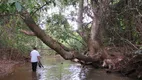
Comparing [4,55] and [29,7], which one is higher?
[29,7]

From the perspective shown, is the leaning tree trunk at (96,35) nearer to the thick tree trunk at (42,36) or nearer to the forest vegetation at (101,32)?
the forest vegetation at (101,32)

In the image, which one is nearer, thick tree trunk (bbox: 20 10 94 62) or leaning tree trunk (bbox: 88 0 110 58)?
thick tree trunk (bbox: 20 10 94 62)

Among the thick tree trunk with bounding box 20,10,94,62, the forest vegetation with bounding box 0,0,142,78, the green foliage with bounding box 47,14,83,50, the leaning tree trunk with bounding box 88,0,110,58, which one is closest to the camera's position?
the thick tree trunk with bounding box 20,10,94,62

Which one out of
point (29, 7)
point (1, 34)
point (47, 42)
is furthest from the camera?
point (1, 34)

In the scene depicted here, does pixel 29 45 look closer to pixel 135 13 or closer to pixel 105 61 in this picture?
pixel 105 61

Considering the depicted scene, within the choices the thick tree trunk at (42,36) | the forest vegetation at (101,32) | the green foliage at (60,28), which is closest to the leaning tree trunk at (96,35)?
the forest vegetation at (101,32)

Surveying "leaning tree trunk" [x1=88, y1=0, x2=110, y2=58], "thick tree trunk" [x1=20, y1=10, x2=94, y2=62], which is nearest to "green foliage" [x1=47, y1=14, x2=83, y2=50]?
"leaning tree trunk" [x1=88, y1=0, x2=110, y2=58]

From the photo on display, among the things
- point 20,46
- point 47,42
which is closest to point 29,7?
point 47,42

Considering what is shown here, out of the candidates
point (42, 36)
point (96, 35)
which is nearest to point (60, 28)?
point (96, 35)

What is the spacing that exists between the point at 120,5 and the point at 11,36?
8.13 meters

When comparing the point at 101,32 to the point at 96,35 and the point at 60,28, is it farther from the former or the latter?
the point at 60,28

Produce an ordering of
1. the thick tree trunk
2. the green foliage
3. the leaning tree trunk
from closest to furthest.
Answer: the thick tree trunk, the leaning tree trunk, the green foliage

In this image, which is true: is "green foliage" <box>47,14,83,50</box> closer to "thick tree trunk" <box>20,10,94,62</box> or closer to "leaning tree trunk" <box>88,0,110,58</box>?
"leaning tree trunk" <box>88,0,110,58</box>

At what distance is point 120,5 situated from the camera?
12555 millimetres
